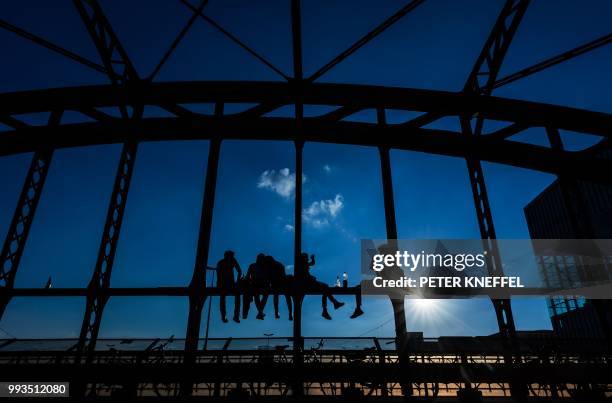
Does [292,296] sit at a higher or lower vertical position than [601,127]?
lower

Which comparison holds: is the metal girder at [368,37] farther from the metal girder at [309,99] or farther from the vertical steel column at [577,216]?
the vertical steel column at [577,216]

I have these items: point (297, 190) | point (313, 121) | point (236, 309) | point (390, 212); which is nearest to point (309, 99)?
point (313, 121)

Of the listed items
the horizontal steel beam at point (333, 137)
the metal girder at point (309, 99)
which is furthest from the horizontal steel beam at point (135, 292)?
the metal girder at point (309, 99)

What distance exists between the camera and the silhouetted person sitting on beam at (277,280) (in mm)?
7570

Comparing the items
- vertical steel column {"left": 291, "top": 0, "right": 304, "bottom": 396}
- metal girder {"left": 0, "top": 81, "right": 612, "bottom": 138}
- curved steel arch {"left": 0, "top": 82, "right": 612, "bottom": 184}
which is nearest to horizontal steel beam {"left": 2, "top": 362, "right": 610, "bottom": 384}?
vertical steel column {"left": 291, "top": 0, "right": 304, "bottom": 396}

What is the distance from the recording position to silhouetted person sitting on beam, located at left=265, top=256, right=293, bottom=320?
298 inches

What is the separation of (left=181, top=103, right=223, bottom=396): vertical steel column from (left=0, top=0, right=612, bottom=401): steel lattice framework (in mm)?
35

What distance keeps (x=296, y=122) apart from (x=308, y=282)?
4241 mm

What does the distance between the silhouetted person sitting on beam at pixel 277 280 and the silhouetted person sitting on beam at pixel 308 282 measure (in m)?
0.28

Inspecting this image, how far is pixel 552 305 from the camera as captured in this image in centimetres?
4906

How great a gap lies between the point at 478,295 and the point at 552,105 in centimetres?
586

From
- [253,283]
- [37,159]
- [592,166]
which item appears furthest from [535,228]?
[37,159]

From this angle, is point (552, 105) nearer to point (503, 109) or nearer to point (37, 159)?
point (503, 109)

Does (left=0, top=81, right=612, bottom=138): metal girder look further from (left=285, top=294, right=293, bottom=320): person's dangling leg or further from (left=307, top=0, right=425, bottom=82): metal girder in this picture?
(left=285, top=294, right=293, bottom=320): person's dangling leg
